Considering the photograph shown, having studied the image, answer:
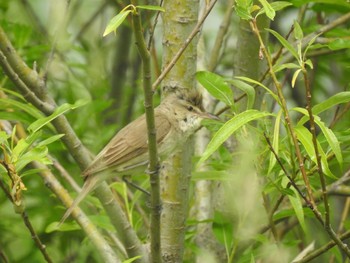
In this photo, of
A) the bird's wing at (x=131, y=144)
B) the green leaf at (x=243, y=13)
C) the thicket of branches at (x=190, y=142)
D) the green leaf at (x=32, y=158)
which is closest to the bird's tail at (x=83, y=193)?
the thicket of branches at (x=190, y=142)

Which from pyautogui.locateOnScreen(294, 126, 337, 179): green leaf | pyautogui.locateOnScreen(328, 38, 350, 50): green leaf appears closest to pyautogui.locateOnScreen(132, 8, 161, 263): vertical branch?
pyautogui.locateOnScreen(294, 126, 337, 179): green leaf

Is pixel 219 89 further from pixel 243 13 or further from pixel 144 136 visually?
pixel 144 136

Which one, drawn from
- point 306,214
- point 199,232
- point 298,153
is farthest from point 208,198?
point 298,153

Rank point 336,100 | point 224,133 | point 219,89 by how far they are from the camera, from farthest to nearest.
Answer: point 219,89
point 336,100
point 224,133

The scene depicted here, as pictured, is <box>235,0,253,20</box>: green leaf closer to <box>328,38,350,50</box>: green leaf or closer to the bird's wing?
<box>328,38,350,50</box>: green leaf

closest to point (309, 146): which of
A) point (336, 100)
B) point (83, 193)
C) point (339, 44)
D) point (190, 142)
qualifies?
point (336, 100)

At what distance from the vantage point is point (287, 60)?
4.50 m

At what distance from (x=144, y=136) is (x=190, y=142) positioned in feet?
0.84

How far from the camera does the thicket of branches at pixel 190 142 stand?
306 cm

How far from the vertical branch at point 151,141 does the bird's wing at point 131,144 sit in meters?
0.90

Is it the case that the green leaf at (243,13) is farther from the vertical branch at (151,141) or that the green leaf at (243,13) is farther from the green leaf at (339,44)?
the green leaf at (339,44)

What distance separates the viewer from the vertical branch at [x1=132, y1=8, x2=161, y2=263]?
2.75 m

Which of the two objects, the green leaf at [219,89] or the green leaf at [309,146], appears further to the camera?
the green leaf at [219,89]

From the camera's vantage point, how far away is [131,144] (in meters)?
4.56
